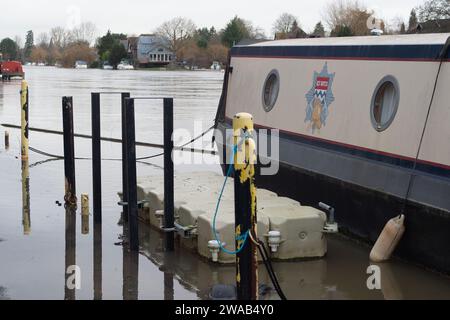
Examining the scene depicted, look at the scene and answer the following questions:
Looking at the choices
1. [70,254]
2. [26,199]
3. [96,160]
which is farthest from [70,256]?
[26,199]

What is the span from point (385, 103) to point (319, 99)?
167 centimetres

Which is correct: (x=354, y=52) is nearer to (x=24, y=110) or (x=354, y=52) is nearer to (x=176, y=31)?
(x=24, y=110)

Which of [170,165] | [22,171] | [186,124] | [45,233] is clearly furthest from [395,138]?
[186,124]

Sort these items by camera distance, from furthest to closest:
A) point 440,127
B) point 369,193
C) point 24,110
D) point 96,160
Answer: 1. point 24,110
2. point 96,160
3. point 369,193
4. point 440,127

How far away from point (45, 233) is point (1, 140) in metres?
10.7

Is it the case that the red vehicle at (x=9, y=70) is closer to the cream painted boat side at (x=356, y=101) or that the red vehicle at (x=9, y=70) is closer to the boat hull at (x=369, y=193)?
the cream painted boat side at (x=356, y=101)

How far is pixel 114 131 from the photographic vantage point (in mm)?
23438

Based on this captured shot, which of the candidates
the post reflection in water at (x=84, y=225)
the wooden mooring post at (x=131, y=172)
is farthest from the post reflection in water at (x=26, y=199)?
the wooden mooring post at (x=131, y=172)

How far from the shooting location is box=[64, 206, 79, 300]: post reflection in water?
8.37 m

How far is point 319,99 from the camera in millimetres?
11828

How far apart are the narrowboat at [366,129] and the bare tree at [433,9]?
25675 mm

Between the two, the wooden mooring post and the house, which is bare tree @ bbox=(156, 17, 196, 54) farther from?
the wooden mooring post

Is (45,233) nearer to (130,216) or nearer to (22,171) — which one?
(130,216)

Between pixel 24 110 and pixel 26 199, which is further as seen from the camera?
pixel 24 110
